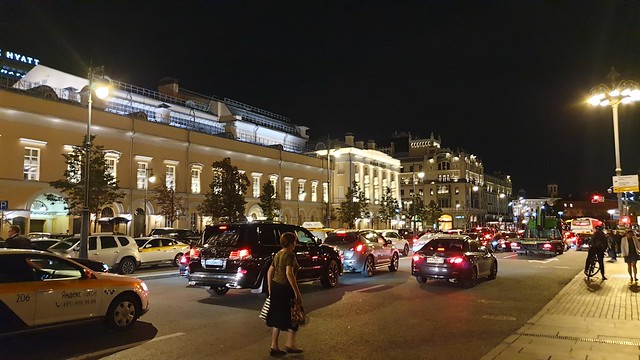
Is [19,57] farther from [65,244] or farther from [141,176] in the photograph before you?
[65,244]

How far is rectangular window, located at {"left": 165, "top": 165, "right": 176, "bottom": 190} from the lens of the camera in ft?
155

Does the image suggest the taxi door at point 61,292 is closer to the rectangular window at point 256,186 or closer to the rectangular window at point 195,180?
the rectangular window at point 195,180

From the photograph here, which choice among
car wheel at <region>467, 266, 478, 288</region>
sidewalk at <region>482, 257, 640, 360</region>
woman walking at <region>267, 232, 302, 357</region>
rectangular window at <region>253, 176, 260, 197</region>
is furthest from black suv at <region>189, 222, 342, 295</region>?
rectangular window at <region>253, 176, 260, 197</region>

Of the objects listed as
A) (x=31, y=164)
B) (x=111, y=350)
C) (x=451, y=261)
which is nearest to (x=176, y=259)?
(x=451, y=261)

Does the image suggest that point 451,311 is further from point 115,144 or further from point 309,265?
point 115,144

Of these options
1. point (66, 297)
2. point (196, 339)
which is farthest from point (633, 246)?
point (66, 297)

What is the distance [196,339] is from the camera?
8.54m

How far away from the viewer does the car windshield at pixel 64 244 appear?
19.0 meters

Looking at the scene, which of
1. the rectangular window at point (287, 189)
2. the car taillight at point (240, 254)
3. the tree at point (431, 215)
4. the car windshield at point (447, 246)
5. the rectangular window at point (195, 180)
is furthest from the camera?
the tree at point (431, 215)

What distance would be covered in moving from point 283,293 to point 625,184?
18677mm

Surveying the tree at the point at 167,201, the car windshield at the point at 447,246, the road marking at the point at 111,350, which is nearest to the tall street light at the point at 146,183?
the tree at the point at 167,201

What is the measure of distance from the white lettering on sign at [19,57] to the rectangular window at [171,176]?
151 ft

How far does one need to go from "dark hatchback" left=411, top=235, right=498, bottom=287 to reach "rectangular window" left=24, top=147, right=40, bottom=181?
101 ft

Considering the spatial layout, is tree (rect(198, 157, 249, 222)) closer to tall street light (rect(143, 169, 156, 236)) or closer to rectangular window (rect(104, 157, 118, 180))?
tall street light (rect(143, 169, 156, 236))
